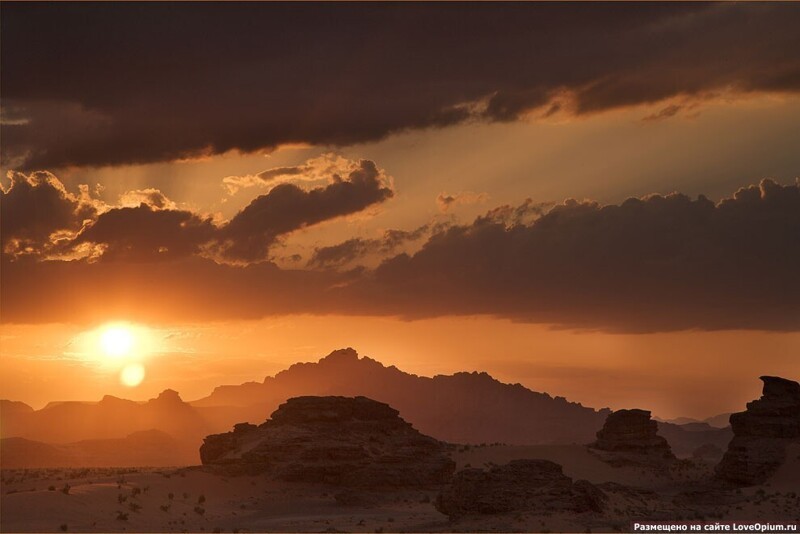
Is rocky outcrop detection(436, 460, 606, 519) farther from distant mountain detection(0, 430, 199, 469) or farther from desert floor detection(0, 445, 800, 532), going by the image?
distant mountain detection(0, 430, 199, 469)

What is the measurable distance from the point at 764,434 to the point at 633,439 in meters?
21.3

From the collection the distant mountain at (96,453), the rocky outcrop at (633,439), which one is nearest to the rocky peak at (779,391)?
the rocky outcrop at (633,439)

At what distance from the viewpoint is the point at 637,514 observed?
5431cm

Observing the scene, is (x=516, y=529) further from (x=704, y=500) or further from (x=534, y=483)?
(x=704, y=500)

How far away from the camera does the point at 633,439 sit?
9688cm

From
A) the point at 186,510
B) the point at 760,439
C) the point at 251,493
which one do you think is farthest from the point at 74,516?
the point at 760,439

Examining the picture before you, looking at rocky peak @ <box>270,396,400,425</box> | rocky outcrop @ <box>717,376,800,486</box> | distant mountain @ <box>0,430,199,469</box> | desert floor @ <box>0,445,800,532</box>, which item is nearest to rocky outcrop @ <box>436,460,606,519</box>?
desert floor @ <box>0,445,800,532</box>

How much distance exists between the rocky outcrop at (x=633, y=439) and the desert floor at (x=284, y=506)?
533 inches

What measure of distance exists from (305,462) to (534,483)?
25.2m

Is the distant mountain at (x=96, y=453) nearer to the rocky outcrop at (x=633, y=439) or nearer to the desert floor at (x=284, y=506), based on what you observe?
the desert floor at (x=284, y=506)

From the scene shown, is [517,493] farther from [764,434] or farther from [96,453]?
[96,453]

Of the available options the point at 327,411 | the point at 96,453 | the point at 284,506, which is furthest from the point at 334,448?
the point at 96,453

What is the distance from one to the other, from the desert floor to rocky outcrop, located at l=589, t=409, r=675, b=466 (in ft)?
44.4

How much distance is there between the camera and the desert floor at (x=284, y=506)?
46469 millimetres
